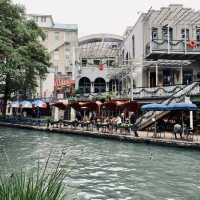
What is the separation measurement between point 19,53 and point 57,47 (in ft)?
150

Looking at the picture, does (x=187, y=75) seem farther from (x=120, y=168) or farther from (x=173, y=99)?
(x=120, y=168)

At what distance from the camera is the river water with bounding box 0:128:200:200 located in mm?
13117

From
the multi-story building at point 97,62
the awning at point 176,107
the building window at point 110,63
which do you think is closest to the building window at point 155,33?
the awning at point 176,107

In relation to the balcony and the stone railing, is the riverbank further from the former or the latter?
the balcony

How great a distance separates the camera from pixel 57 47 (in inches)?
3506

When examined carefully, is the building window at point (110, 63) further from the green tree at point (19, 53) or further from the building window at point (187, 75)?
the building window at point (187, 75)

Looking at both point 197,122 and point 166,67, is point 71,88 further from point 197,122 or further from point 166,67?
point 197,122

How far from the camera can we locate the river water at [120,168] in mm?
13117

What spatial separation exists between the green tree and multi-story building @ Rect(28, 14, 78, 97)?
19.4 m

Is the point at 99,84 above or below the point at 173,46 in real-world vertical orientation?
below

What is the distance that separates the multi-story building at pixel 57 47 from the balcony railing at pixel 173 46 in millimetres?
35142

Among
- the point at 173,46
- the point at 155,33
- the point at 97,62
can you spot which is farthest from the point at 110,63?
the point at 173,46

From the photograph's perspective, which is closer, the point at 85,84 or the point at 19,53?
the point at 19,53

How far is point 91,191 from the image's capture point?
1334cm
